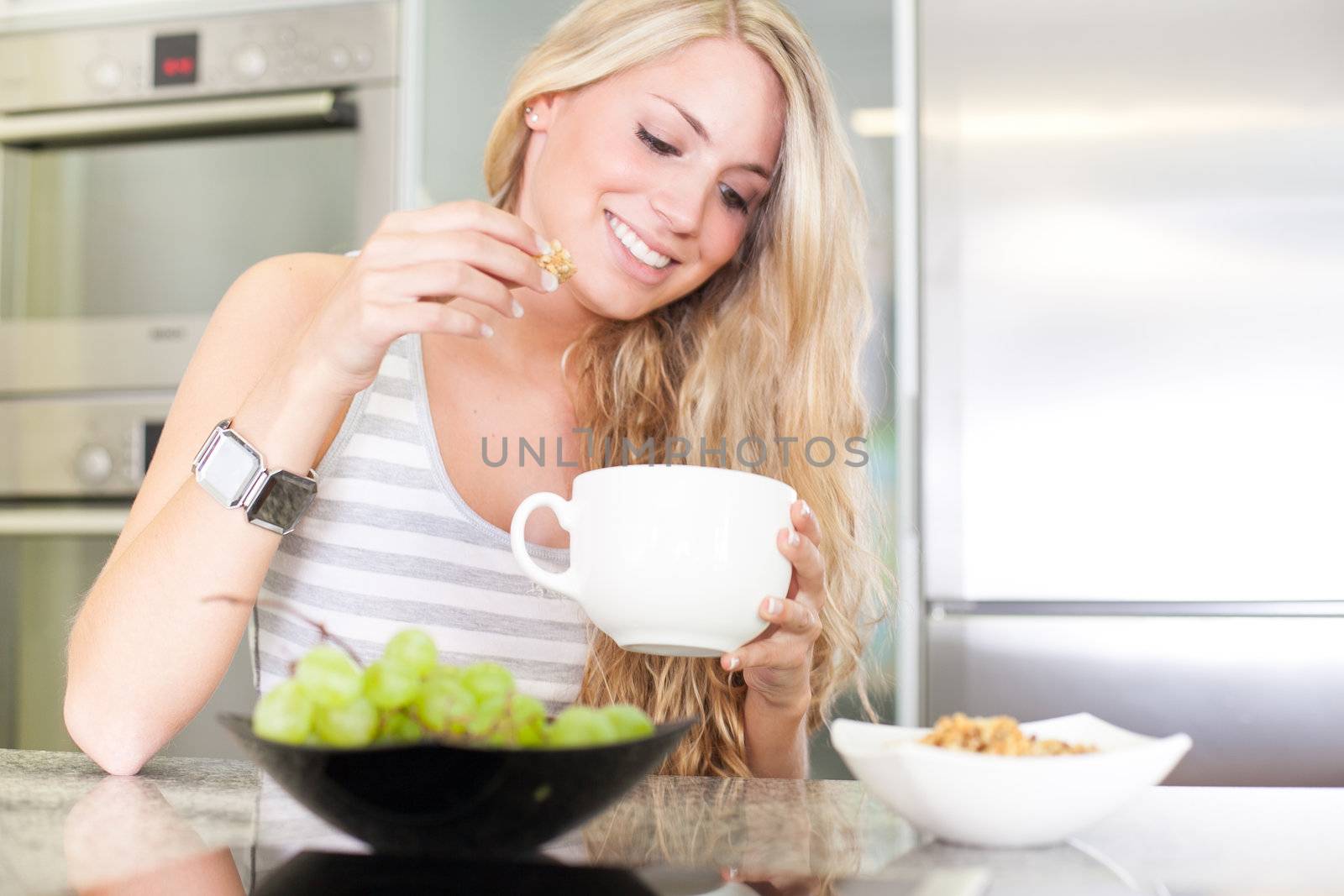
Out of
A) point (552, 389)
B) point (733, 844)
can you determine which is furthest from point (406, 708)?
point (552, 389)

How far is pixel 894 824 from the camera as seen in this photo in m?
0.66

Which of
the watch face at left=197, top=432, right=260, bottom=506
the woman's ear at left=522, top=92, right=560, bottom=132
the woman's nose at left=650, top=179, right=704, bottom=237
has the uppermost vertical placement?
the woman's ear at left=522, top=92, right=560, bottom=132

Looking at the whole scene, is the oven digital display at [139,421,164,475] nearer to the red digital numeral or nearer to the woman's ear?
the red digital numeral

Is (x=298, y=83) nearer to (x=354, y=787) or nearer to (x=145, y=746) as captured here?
(x=145, y=746)

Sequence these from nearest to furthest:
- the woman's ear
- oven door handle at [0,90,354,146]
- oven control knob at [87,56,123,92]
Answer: the woman's ear < oven door handle at [0,90,354,146] < oven control knob at [87,56,123,92]

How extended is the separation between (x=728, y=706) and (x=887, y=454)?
816 millimetres

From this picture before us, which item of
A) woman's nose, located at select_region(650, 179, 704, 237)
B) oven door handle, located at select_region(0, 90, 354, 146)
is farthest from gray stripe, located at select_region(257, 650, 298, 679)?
oven door handle, located at select_region(0, 90, 354, 146)

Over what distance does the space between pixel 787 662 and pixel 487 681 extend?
44 cm

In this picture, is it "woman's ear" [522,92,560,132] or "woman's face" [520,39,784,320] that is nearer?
"woman's face" [520,39,784,320]

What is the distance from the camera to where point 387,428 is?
117 cm

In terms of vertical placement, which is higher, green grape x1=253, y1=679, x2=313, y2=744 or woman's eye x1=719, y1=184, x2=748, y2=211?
woman's eye x1=719, y1=184, x2=748, y2=211

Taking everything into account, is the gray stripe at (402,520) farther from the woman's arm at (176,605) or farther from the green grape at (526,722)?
the green grape at (526,722)

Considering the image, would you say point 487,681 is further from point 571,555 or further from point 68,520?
point 68,520

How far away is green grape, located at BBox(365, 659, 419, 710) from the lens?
0.51 metres
